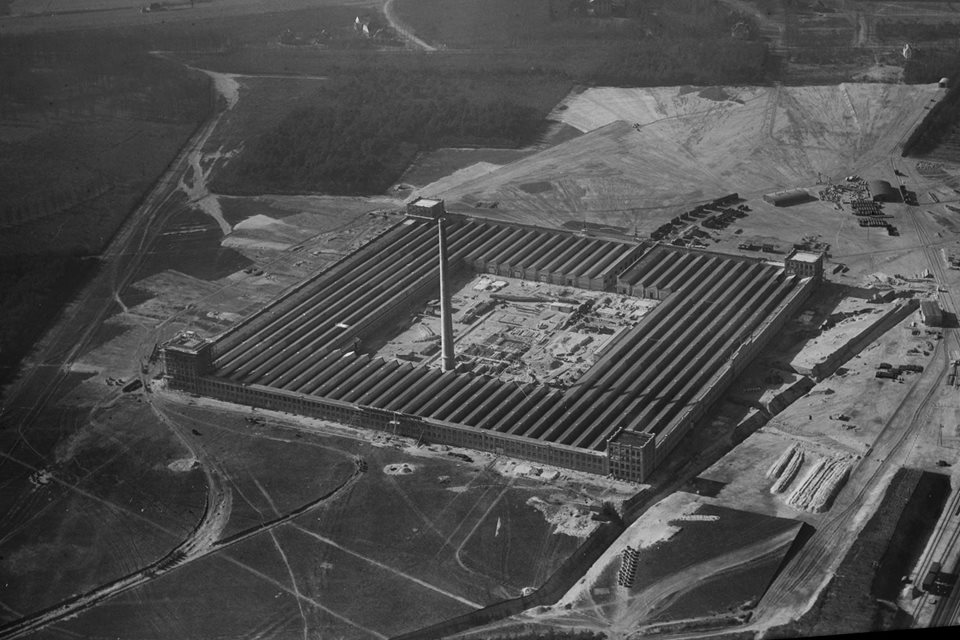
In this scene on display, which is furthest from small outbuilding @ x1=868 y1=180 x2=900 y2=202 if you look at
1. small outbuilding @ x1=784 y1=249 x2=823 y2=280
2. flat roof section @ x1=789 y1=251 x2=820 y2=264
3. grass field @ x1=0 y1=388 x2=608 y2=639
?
grass field @ x1=0 y1=388 x2=608 y2=639

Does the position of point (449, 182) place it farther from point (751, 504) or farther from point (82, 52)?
point (751, 504)

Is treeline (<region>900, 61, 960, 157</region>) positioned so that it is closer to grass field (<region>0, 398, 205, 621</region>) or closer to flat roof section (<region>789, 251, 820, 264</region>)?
flat roof section (<region>789, 251, 820, 264</region>)

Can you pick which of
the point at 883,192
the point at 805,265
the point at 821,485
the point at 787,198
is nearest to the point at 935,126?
the point at 883,192

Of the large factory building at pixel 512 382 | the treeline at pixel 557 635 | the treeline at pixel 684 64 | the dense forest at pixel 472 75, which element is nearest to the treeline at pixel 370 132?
the dense forest at pixel 472 75

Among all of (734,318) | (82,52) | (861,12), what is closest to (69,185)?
(82,52)

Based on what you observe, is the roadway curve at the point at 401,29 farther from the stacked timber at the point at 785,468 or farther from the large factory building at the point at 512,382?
the stacked timber at the point at 785,468

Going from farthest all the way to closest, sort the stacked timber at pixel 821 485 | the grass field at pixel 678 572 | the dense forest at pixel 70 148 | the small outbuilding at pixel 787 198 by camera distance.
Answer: the small outbuilding at pixel 787 198
the dense forest at pixel 70 148
the stacked timber at pixel 821 485
the grass field at pixel 678 572
